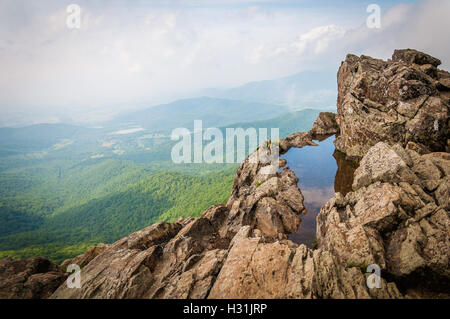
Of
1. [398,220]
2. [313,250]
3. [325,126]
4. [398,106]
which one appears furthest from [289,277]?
[325,126]

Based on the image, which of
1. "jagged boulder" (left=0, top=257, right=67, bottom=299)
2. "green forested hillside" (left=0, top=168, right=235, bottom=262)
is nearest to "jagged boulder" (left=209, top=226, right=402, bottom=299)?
"jagged boulder" (left=0, top=257, right=67, bottom=299)

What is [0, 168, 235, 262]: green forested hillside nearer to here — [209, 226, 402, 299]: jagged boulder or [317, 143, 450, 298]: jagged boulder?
[317, 143, 450, 298]: jagged boulder

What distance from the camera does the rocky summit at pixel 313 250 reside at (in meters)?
8.98

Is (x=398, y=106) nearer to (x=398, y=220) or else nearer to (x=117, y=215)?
(x=398, y=220)

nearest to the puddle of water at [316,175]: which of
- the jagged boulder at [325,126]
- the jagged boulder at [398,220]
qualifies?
the jagged boulder at [398,220]

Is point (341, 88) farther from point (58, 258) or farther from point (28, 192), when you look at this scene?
point (28, 192)

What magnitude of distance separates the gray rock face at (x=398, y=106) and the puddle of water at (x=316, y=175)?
2.43 metres

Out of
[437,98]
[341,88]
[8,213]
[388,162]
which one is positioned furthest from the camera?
[8,213]

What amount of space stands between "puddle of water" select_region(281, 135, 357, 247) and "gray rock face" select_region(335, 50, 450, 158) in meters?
2.43

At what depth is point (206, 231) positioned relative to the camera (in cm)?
1694

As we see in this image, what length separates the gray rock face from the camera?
18.0 m

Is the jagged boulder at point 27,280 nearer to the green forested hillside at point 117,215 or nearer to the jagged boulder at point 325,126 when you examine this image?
the jagged boulder at point 325,126
